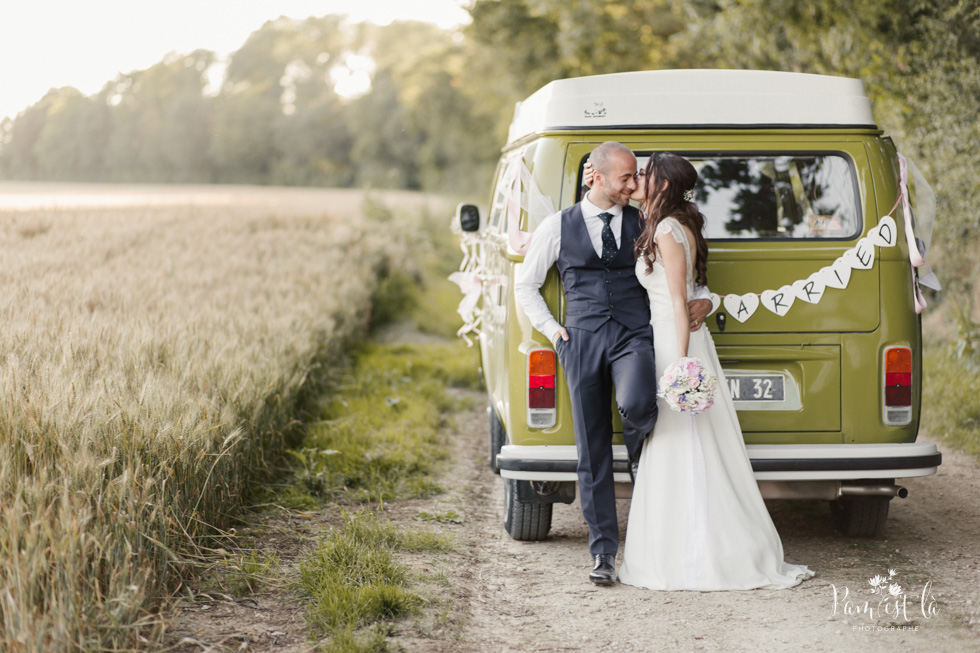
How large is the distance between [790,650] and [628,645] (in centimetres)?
62

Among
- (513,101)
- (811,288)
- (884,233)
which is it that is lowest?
(811,288)

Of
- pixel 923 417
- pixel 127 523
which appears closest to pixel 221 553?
pixel 127 523

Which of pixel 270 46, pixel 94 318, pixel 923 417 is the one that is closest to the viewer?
pixel 94 318

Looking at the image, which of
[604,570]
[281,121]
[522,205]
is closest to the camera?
[604,570]

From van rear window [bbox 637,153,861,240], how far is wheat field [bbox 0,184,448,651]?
273 centimetres

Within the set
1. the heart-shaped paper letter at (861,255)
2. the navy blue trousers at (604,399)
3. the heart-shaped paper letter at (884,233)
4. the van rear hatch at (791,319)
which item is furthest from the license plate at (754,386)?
the heart-shaped paper letter at (884,233)

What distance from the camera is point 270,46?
69.2 m

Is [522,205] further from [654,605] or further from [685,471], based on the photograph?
[654,605]

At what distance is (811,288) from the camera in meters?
4.76

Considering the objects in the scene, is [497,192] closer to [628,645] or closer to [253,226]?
[628,645]

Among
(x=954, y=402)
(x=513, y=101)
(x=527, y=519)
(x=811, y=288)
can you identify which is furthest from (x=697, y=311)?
(x=513, y=101)

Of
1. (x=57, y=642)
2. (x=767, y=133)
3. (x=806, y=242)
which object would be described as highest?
(x=767, y=133)

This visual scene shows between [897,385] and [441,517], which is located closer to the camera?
[897,385]

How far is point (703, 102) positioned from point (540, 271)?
1.25 metres
